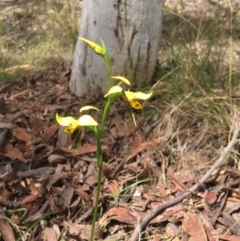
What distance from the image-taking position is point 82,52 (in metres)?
3.62

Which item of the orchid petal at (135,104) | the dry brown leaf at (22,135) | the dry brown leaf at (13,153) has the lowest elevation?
the dry brown leaf at (13,153)

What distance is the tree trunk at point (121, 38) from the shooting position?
11.0 ft

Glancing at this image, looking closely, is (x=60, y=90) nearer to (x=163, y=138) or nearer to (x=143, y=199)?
(x=163, y=138)

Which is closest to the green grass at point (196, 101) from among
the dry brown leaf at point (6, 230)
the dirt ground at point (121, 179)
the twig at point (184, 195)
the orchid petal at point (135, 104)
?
the dirt ground at point (121, 179)

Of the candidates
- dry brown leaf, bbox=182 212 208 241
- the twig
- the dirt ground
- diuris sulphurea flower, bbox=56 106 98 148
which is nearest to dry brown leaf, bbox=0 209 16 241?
the dirt ground

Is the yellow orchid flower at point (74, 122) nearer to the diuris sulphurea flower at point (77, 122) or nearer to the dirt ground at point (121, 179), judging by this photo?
the diuris sulphurea flower at point (77, 122)

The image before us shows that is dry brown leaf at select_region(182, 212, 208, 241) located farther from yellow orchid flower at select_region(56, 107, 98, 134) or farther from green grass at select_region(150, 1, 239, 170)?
yellow orchid flower at select_region(56, 107, 98, 134)

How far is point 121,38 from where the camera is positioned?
11.2 ft

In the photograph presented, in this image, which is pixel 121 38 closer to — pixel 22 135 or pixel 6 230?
pixel 22 135

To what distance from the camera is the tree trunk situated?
336 centimetres

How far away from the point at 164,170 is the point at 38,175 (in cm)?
67

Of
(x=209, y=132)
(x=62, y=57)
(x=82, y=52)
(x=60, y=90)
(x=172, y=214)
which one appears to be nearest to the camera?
(x=172, y=214)

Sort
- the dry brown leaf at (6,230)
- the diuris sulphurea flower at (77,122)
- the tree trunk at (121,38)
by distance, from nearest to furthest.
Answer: the diuris sulphurea flower at (77,122)
the dry brown leaf at (6,230)
the tree trunk at (121,38)

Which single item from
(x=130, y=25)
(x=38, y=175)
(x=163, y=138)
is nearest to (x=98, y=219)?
(x=38, y=175)
